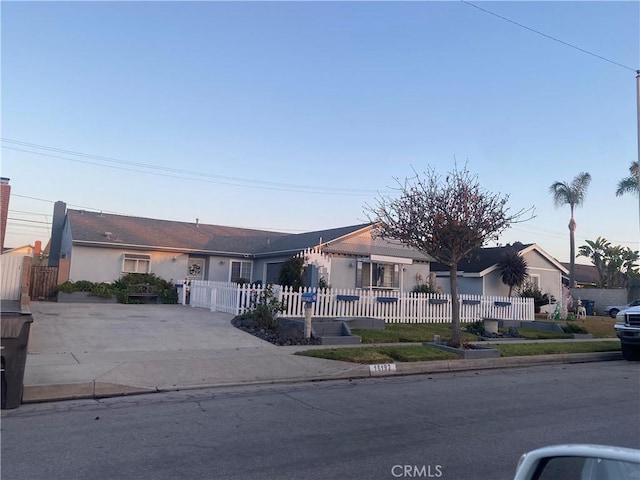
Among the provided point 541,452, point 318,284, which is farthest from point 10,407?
point 318,284

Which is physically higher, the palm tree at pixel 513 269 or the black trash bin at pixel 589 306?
the palm tree at pixel 513 269

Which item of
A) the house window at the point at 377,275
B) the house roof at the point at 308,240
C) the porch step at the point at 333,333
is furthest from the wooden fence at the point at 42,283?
the porch step at the point at 333,333

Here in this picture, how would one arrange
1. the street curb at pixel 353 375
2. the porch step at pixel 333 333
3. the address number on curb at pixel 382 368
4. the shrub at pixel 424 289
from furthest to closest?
the shrub at pixel 424 289 → the porch step at pixel 333 333 → the address number on curb at pixel 382 368 → the street curb at pixel 353 375

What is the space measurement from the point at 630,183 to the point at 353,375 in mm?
36632

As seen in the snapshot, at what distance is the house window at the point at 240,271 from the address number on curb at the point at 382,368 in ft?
62.4

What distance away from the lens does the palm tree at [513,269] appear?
100 ft

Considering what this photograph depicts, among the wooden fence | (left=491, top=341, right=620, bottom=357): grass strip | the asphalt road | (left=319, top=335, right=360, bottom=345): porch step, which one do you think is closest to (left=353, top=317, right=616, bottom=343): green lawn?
(left=319, top=335, right=360, bottom=345): porch step

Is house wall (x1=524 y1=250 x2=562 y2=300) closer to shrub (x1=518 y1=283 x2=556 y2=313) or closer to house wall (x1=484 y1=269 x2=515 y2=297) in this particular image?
shrub (x1=518 y1=283 x2=556 y2=313)

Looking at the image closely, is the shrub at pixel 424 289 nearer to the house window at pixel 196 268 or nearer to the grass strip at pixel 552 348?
the grass strip at pixel 552 348

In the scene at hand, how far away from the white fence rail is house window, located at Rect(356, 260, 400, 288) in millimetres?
15351

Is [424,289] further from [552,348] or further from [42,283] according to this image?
[42,283]

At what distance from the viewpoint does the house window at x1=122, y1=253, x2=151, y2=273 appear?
27188mm

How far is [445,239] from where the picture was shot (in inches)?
562

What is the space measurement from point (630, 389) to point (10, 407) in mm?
11197
